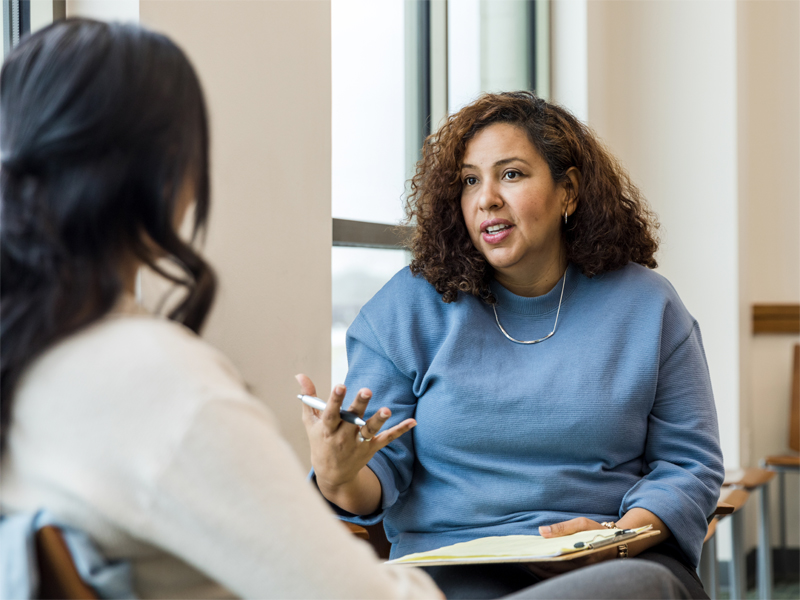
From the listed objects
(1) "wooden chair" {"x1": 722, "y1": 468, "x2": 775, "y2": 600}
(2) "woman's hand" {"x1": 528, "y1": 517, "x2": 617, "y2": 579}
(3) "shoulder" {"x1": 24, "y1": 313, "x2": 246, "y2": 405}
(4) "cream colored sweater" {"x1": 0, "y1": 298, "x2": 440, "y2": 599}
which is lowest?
(1) "wooden chair" {"x1": 722, "y1": 468, "x2": 775, "y2": 600}

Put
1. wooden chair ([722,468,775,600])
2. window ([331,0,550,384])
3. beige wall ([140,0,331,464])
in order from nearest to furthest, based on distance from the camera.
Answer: beige wall ([140,0,331,464]), window ([331,0,550,384]), wooden chair ([722,468,775,600])

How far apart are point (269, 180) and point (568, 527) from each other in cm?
86

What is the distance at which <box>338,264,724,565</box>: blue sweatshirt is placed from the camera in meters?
1.38

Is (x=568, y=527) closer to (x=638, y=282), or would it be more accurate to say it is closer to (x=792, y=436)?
(x=638, y=282)

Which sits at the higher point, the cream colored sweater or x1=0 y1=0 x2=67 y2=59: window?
x1=0 y1=0 x2=67 y2=59: window

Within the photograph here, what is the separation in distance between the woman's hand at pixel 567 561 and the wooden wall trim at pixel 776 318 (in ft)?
8.34

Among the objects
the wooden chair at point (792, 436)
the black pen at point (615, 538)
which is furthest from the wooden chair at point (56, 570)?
the wooden chair at point (792, 436)

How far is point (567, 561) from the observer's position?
4.07 ft

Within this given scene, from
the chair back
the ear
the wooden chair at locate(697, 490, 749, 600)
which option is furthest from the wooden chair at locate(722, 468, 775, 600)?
the ear

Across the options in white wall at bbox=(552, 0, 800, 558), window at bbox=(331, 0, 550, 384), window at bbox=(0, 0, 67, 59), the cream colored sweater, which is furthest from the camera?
white wall at bbox=(552, 0, 800, 558)

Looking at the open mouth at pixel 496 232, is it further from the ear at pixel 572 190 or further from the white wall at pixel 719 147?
the white wall at pixel 719 147

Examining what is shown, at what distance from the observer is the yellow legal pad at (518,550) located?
41.6 inches

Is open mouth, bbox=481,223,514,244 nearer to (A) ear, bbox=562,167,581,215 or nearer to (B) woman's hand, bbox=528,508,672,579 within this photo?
(A) ear, bbox=562,167,581,215

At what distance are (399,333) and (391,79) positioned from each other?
4.11 ft
